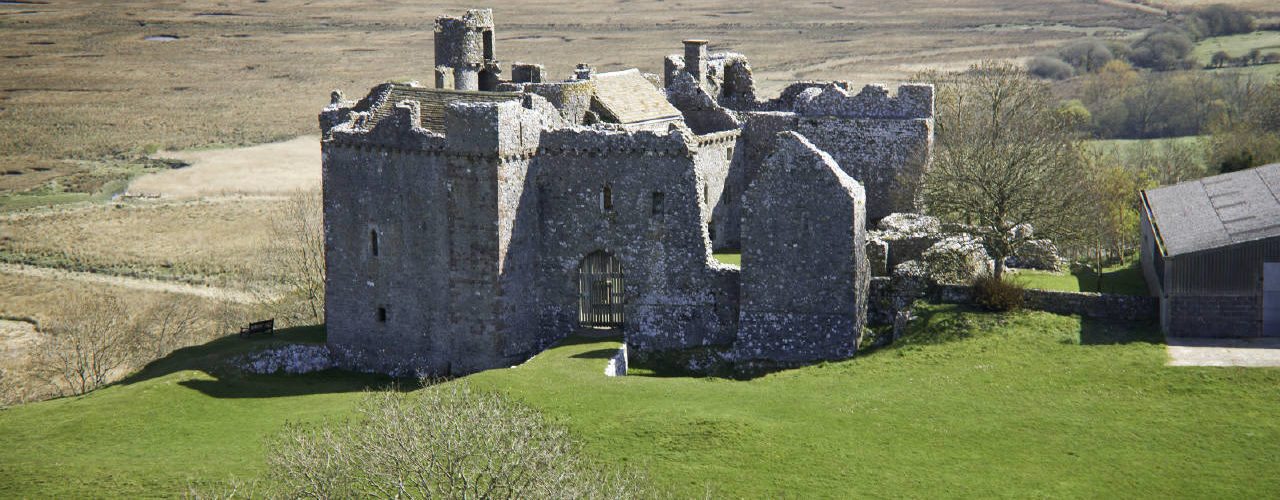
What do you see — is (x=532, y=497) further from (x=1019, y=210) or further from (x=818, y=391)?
(x=1019, y=210)

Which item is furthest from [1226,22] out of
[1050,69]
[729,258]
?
[729,258]

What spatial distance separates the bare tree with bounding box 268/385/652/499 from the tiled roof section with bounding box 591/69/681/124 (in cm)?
2157

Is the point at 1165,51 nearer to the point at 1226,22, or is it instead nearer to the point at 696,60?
the point at 1226,22

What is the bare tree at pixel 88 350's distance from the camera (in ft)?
177

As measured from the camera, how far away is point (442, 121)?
40.3m

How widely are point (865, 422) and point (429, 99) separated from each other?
54.9 feet

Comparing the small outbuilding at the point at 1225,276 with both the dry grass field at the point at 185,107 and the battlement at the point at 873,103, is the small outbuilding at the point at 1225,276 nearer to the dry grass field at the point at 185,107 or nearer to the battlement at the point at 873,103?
the battlement at the point at 873,103

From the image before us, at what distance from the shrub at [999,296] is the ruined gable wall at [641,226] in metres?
6.80

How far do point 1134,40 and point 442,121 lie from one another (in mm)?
138824

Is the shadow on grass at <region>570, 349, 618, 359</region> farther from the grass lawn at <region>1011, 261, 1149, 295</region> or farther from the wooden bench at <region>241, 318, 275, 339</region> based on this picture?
the grass lawn at <region>1011, 261, 1149, 295</region>

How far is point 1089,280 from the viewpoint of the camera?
143 feet

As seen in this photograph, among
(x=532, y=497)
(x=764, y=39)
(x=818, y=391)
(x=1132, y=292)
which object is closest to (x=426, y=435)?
(x=532, y=497)

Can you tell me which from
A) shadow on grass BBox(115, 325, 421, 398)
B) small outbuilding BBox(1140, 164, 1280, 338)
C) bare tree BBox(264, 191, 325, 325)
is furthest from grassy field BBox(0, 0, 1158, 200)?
small outbuilding BBox(1140, 164, 1280, 338)

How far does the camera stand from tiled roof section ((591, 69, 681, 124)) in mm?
46969
